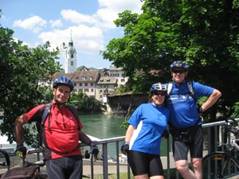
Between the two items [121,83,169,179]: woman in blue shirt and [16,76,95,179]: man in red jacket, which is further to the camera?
[121,83,169,179]: woman in blue shirt

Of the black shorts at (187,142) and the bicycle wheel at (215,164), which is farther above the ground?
the black shorts at (187,142)

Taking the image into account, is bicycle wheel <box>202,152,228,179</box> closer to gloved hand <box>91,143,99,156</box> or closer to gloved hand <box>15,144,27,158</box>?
gloved hand <box>91,143,99,156</box>

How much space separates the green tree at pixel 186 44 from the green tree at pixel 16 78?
4.31 metres

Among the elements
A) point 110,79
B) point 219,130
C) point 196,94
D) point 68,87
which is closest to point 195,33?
point 219,130

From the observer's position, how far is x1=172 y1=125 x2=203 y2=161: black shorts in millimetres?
5906

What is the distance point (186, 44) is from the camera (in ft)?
55.2

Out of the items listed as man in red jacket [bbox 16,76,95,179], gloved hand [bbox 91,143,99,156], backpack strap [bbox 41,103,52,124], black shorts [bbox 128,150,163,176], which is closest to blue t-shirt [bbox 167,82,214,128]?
black shorts [bbox 128,150,163,176]

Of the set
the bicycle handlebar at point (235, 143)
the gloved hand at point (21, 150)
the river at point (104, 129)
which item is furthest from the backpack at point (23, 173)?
the river at point (104, 129)

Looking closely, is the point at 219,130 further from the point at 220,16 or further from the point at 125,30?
the point at 125,30

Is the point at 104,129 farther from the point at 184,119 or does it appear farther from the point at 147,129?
the point at 147,129

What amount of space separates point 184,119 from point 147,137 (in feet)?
2.33

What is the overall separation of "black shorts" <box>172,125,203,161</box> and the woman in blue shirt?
0.50 meters

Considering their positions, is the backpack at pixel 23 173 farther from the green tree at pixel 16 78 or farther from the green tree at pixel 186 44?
the green tree at pixel 186 44

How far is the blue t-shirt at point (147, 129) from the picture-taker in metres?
5.30
